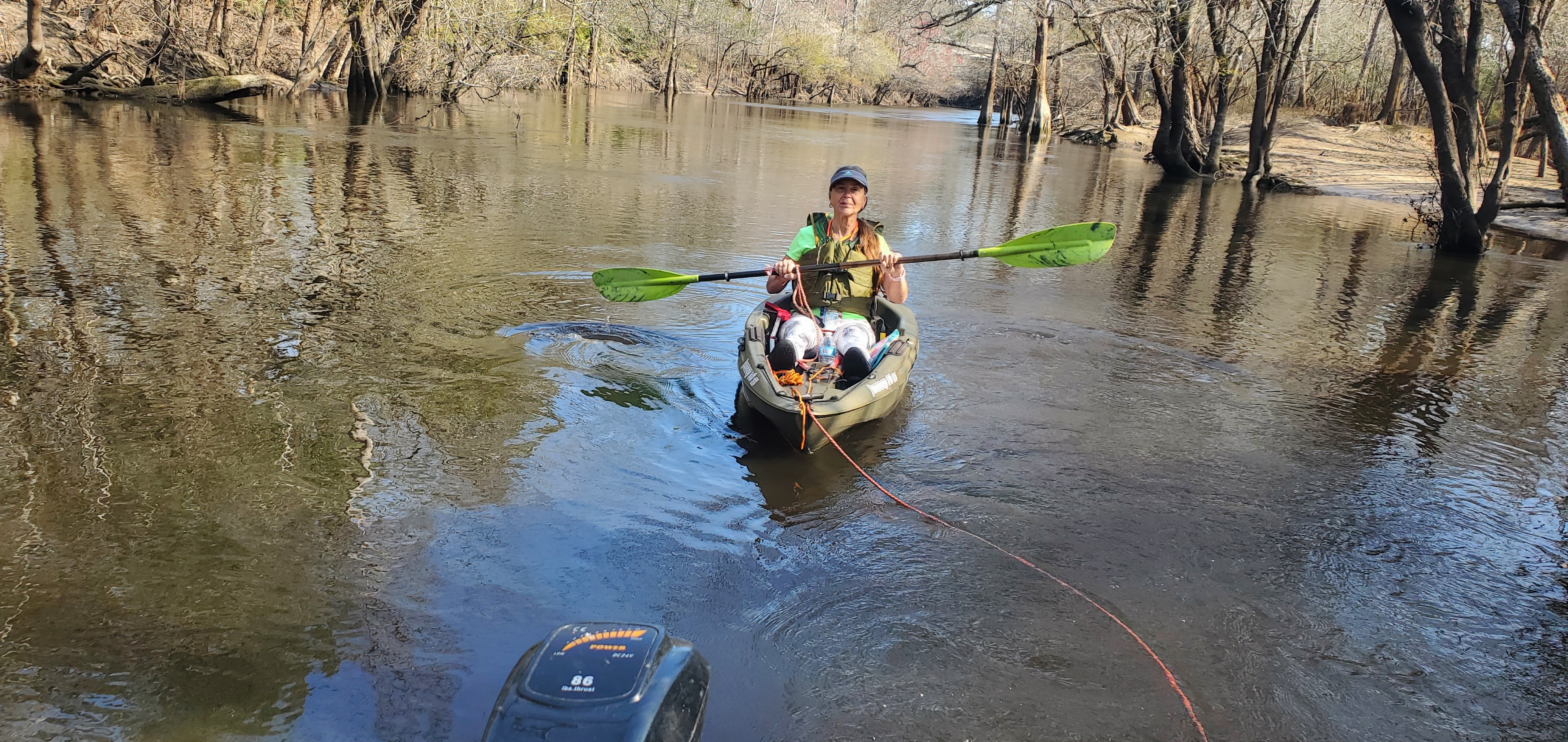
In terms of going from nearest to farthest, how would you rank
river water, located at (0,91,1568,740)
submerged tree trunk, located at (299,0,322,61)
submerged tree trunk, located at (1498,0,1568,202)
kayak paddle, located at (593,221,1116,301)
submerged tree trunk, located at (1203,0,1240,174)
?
1. river water, located at (0,91,1568,740)
2. kayak paddle, located at (593,221,1116,301)
3. submerged tree trunk, located at (1498,0,1568,202)
4. submerged tree trunk, located at (1203,0,1240,174)
5. submerged tree trunk, located at (299,0,322,61)

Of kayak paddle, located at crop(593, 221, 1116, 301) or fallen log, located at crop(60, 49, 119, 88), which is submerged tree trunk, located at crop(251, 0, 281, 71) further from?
kayak paddle, located at crop(593, 221, 1116, 301)

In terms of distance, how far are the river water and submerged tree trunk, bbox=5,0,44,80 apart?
14547 mm

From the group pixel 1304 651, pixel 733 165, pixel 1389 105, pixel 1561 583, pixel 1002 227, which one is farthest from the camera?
pixel 1389 105

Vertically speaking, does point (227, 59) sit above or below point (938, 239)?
above

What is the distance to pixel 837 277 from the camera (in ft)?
20.4

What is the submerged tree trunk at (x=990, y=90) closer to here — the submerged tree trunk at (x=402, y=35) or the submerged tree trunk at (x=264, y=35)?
the submerged tree trunk at (x=402, y=35)

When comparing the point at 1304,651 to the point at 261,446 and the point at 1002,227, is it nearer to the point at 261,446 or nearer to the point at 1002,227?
the point at 261,446

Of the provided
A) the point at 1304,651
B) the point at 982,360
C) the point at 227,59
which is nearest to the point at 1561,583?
the point at 1304,651

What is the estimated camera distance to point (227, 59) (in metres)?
28.4

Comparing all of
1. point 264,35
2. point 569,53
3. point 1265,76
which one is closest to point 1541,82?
point 1265,76

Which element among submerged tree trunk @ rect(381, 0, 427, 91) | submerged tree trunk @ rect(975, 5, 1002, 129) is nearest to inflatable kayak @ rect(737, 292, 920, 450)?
submerged tree trunk @ rect(381, 0, 427, 91)

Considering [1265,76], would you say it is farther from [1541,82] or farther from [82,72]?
[82,72]

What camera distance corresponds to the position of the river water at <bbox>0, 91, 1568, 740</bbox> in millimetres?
3432

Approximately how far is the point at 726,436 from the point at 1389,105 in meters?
28.4
